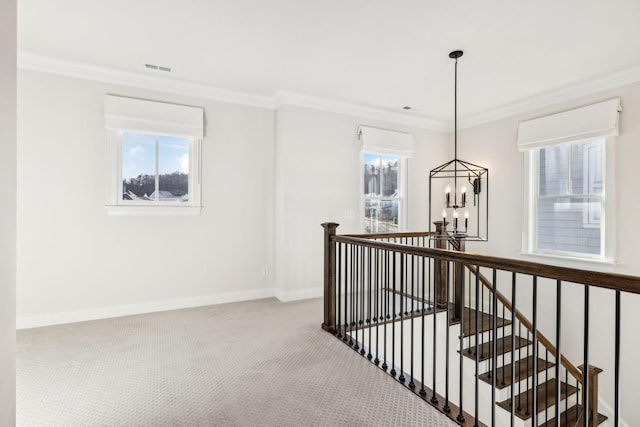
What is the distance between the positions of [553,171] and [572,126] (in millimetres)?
584

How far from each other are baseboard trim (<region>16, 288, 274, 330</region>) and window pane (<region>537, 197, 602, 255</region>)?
3.59 m

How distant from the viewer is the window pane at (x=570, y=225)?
374cm

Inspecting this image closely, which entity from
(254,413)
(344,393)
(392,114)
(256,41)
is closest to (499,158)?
(392,114)

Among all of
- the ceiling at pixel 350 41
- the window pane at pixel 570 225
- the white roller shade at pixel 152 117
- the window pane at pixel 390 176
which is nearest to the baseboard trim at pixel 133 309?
the white roller shade at pixel 152 117

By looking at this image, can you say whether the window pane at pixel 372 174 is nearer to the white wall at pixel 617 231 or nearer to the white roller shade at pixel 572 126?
the white wall at pixel 617 231

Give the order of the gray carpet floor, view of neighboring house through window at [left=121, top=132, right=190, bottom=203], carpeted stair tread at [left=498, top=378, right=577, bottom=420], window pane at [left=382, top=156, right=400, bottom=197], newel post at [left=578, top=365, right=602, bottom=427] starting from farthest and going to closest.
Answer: window pane at [left=382, top=156, right=400, bottom=197]
view of neighboring house through window at [left=121, top=132, right=190, bottom=203]
carpeted stair tread at [left=498, top=378, right=577, bottom=420]
newel post at [left=578, top=365, right=602, bottom=427]
the gray carpet floor

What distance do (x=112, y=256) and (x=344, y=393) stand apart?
2.83m

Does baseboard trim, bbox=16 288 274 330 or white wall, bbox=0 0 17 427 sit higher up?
white wall, bbox=0 0 17 427

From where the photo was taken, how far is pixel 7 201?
127cm

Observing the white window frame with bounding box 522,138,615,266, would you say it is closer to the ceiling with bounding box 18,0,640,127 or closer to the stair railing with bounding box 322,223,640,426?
the stair railing with bounding box 322,223,640,426

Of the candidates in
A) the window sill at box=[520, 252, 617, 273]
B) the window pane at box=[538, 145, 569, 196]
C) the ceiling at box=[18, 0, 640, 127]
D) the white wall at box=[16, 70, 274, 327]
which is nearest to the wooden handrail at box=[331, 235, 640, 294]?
the ceiling at box=[18, 0, 640, 127]

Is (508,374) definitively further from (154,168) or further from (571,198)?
(154,168)

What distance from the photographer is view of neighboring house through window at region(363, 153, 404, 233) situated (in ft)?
15.7

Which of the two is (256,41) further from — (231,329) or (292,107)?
(231,329)
